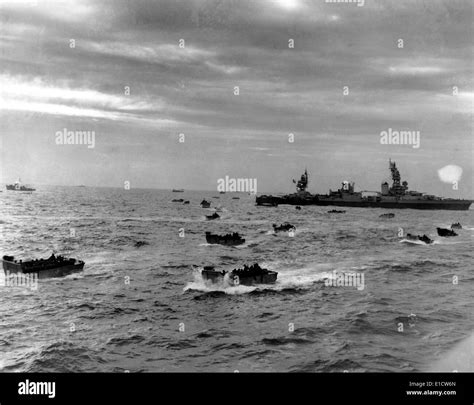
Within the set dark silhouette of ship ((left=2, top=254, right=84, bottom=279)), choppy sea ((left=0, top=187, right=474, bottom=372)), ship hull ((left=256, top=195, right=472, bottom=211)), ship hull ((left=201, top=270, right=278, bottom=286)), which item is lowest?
choppy sea ((left=0, top=187, right=474, bottom=372))

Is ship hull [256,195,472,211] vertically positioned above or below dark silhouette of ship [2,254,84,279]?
above

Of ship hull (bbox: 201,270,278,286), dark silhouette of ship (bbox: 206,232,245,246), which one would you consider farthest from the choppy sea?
dark silhouette of ship (bbox: 206,232,245,246)

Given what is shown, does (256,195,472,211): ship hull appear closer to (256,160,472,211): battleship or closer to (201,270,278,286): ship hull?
(256,160,472,211): battleship

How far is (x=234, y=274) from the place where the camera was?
30.8 metres

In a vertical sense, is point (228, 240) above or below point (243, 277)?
above

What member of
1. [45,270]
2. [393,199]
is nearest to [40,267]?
[45,270]

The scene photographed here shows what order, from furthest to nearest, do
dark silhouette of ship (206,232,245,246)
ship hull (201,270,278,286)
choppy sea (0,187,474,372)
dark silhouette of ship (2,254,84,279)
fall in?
dark silhouette of ship (206,232,245,246) → dark silhouette of ship (2,254,84,279) → ship hull (201,270,278,286) → choppy sea (0,187,474,372)

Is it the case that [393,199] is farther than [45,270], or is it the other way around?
[393,199]

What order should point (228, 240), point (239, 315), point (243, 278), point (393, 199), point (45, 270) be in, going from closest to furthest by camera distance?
1. point (239, 315)
2. point (243, 278)
3. point (45, 270)
4. point (228, 240)
5. point (393, 199)

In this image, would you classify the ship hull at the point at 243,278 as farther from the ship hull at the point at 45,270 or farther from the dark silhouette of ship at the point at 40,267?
the dark silhouette of ship at the point at 40,267

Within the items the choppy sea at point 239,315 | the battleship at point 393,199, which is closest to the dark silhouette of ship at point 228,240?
the choppy sea at point 239,315

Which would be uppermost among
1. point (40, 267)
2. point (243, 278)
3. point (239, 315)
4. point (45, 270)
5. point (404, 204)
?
point (404, 204)

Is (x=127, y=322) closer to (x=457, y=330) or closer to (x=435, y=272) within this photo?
(x=457, y=330)

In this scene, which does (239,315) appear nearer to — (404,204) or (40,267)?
(40,267)
